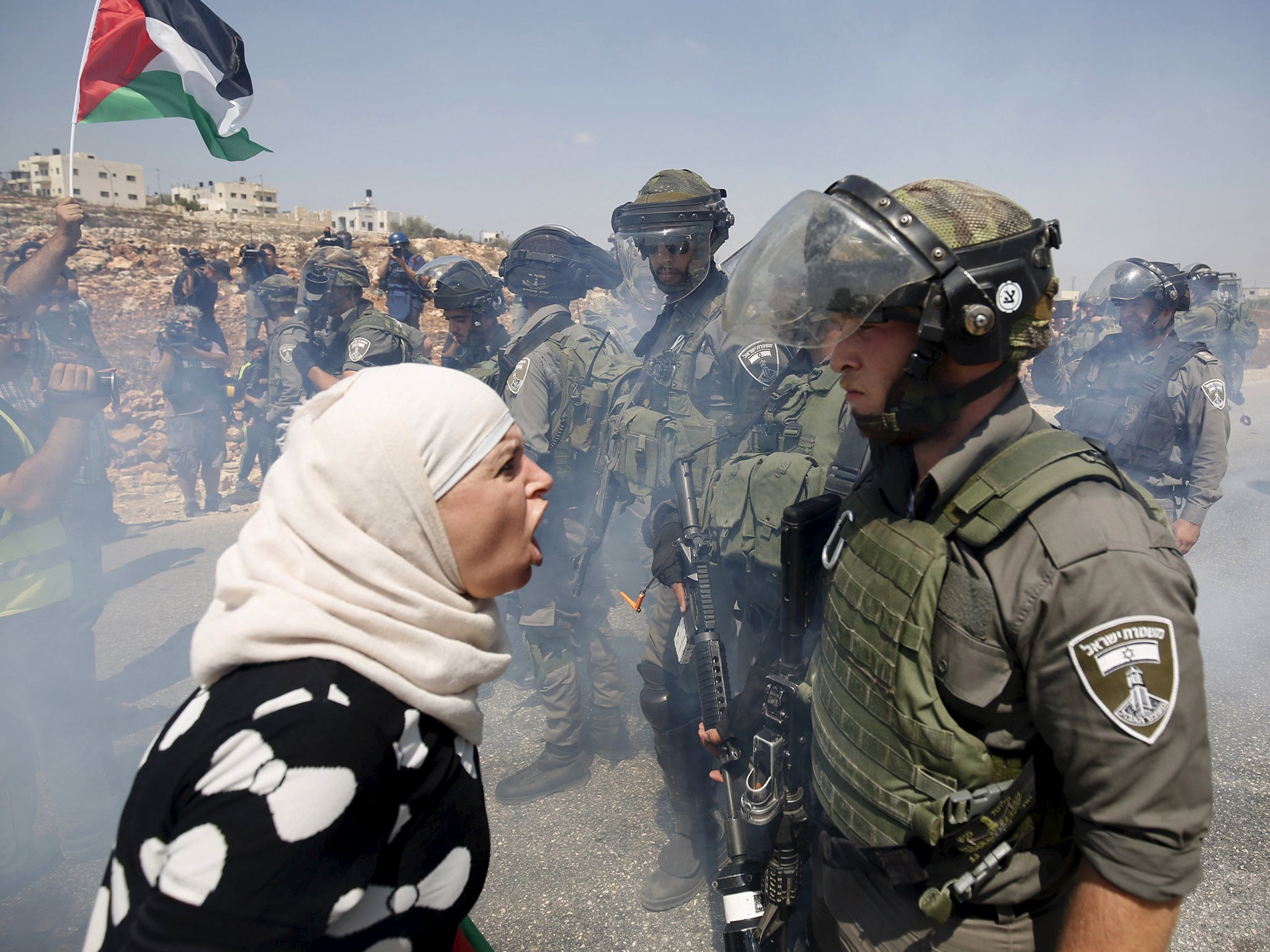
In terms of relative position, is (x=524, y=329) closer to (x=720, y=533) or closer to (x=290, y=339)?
(x=720, y=533)

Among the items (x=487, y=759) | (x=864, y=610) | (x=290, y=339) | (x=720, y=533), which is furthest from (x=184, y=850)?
(x=290, y=339)

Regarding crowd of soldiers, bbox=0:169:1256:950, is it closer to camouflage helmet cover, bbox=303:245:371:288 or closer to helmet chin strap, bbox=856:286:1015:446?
helmet chin strap, bbox=856:286:1015:446

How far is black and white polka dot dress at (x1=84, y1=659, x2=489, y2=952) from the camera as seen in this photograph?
2.58 ft

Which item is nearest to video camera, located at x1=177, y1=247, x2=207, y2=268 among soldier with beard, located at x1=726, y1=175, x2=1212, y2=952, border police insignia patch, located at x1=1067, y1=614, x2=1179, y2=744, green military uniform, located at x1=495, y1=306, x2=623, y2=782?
A: green military uniform, located at x1=495, y1=306, x2=623, y2=782

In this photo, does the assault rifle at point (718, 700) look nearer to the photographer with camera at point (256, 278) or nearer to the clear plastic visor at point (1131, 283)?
the clear plastic visor at point (1131, 283)

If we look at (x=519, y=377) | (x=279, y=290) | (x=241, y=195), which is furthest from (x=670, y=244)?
(x=241, y=195)

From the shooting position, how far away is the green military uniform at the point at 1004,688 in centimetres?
100

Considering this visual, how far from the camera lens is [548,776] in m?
3.53

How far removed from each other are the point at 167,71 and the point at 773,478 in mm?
4969

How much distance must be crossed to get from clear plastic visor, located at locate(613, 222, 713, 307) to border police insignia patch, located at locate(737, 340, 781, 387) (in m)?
0.75

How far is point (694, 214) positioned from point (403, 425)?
2.81 metres

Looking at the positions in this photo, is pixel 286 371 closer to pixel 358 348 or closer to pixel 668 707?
pixel 358 348

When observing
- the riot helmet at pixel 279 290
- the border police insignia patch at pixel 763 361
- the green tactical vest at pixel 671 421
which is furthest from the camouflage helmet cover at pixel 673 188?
the riot helmet at pixel 279 290

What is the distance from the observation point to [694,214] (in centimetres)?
345
